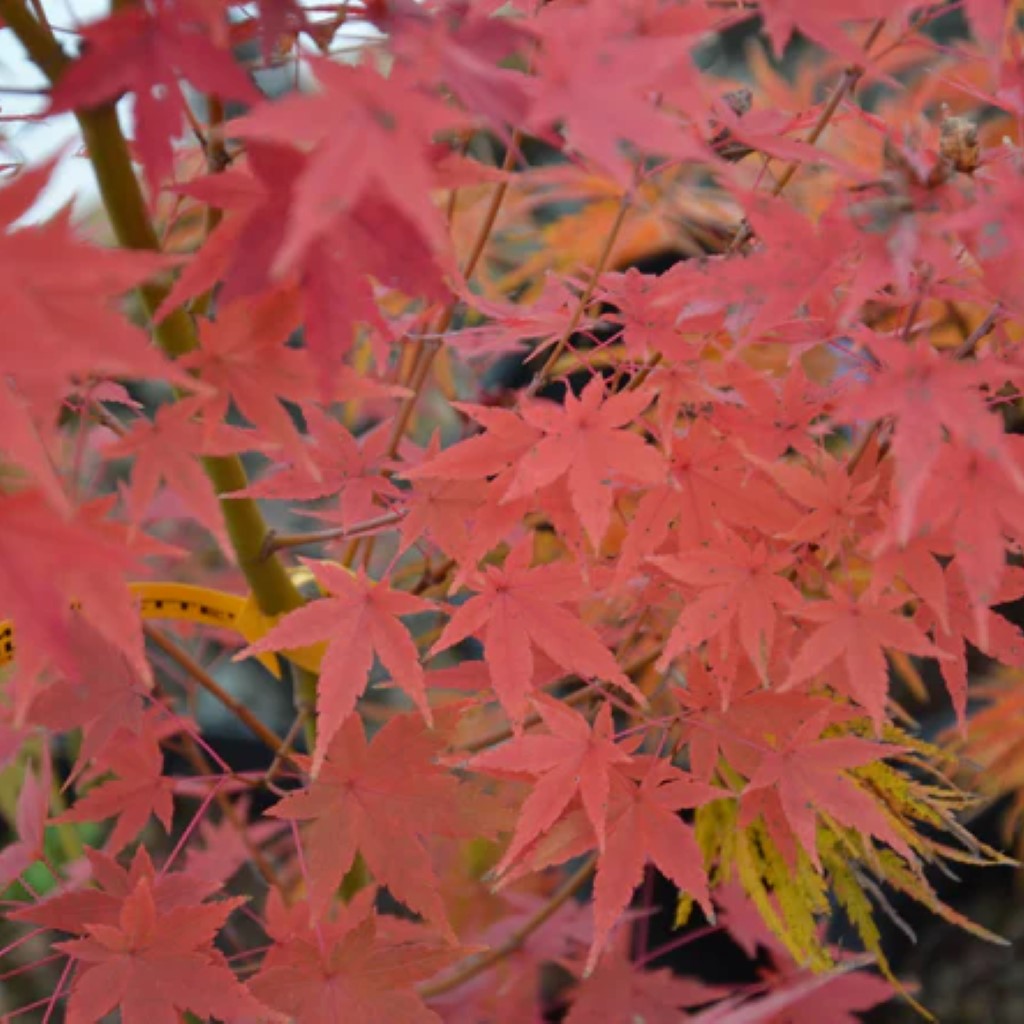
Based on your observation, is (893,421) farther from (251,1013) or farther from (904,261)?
(251,1013)

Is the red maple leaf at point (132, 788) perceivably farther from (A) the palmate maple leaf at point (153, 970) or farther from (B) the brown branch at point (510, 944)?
(B) the brown branch at point (510, 944)

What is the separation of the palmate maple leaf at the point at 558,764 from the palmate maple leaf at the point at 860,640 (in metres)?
0.12

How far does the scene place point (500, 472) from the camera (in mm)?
625

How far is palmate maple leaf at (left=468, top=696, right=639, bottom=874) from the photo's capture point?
1.93ft

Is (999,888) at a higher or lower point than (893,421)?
lower

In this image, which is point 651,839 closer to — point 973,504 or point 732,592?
point 732,592

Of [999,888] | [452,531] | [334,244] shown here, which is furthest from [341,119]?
[999,888]

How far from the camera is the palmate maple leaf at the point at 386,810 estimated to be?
621mm

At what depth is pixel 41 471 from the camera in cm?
38

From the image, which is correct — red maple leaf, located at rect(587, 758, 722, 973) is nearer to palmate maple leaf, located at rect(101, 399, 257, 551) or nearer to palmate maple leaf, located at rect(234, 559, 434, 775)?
palmate maple leaf, located at rect(234, 559, 434, 775)

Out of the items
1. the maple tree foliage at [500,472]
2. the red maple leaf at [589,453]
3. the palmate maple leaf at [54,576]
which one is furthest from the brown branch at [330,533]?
the palmate maple leaf at [54,576]

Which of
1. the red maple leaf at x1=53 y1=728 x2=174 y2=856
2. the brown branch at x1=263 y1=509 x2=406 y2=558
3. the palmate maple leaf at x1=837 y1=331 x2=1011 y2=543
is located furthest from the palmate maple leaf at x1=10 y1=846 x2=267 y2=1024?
the palmate maple leaf at x1=837 y1=331 x2=1011 y2=543

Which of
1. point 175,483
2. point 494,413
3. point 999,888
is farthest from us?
point 999,888

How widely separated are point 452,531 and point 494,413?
3.7 inches
